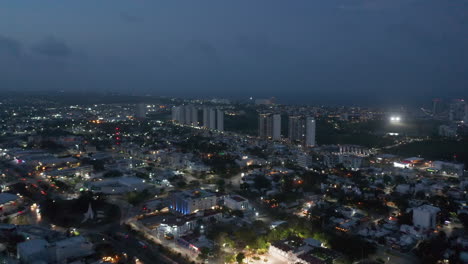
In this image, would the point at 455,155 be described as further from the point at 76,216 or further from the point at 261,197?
the point at 76,216

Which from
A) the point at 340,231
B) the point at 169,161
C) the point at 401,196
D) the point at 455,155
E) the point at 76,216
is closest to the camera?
the point at 340,231

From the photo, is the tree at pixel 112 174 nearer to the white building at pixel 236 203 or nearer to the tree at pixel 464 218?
the white building at pixel 236 203

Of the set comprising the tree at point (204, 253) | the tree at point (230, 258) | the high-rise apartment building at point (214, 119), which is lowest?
the tree at point (230, 258)

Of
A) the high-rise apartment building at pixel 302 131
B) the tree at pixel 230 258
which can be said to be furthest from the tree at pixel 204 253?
the high-rise apartment building at pixel 302 131

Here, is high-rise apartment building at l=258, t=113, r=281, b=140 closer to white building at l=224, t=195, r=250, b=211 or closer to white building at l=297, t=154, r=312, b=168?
white building at l=297, t=154, r=312, b=168

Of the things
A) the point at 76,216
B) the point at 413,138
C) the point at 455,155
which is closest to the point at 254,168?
the point at 76,216

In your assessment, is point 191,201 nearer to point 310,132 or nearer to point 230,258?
point 230,258

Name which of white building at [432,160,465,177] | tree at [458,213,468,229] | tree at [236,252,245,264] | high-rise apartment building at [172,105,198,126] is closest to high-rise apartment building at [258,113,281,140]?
high-rise apartment building at [172,105,198,126]

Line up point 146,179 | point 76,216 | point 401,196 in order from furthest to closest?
point 146,179 < point 401,196 < point 76,216
